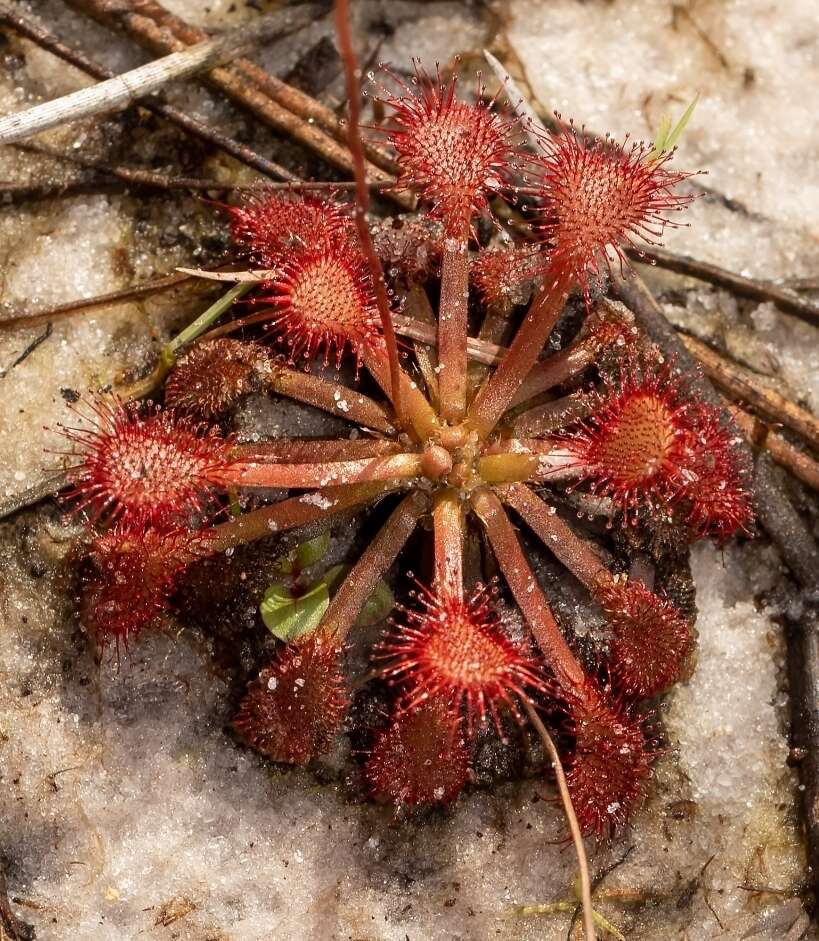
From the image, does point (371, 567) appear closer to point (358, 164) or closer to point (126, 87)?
point (358, 164)

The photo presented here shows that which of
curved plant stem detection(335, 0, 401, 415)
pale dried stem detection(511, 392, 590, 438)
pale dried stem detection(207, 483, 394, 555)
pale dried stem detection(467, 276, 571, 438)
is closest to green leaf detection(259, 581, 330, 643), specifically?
pale dried stem detection(207, 483, 394, 555)

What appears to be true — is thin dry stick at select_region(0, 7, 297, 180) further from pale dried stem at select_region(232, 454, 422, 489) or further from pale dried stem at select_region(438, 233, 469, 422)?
pale dried stem at select_region(232, 454, 422, 489)

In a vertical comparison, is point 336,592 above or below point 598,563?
below

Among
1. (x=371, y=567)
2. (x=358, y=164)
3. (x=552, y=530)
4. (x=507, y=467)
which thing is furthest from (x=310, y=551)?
(x=358, y=164)

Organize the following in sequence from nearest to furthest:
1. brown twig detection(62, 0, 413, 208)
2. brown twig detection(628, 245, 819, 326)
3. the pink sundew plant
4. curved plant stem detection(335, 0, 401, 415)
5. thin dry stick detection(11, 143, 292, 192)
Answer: curved plant stem detection(335, 0, 401, 415), the pink sundew plant, thin dry stick detection(11, 143, 292, 192), brown twig detection(62, 0, 413, 208), brown twig detection(628, 245, 819, 326)

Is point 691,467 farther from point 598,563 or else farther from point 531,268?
point 531,268

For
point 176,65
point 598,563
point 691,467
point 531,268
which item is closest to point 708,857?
point 598,563
